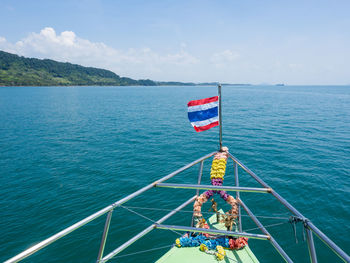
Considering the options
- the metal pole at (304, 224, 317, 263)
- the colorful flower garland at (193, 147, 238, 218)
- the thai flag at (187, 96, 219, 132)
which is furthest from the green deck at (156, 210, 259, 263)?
the thai flag at (187, 96, 219, 132)

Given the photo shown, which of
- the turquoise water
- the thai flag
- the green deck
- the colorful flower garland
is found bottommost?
the turquoise water

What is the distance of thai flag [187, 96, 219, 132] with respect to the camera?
29.9 feet

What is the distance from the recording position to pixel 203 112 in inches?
364

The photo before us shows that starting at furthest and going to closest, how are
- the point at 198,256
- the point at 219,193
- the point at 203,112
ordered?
1. the point at 203,112
2. the point at 219,193
3. the point at 198,256

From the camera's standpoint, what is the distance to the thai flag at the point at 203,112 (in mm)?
9102

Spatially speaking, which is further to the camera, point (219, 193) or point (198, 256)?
point (219, 193)

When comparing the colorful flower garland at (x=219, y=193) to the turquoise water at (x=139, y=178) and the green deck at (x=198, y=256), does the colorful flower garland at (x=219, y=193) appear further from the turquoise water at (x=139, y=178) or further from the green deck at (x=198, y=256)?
the turquoise water at (x=139, y=178)

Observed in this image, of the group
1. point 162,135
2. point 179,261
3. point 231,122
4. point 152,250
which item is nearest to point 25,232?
point 152,250

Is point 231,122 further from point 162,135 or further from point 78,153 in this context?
point 78,153

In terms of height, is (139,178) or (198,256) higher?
(198,256)

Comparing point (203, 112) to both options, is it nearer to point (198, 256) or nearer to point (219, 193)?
point (219, 193)

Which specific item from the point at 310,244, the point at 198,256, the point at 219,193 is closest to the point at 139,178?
the point at 219,193

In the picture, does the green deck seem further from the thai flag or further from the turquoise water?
the thai flag

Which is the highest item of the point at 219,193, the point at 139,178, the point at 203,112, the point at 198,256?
the point at 203,112
